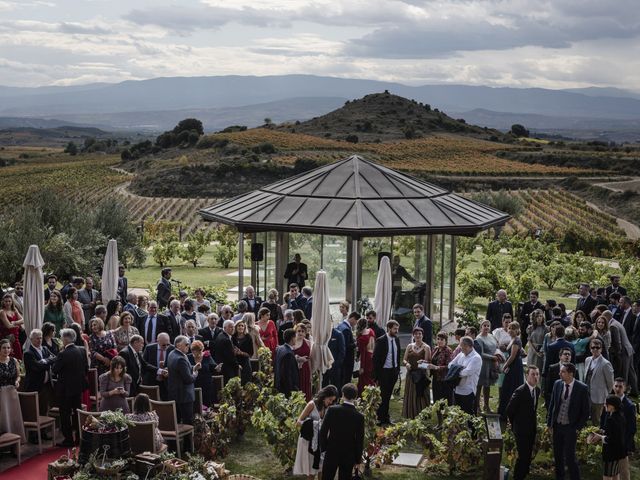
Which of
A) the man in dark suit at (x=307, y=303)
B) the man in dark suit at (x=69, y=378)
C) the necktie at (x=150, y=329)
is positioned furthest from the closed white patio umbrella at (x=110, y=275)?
the man in dark suit at (x=69, y=378)

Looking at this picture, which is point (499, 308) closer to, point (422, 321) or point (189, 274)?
point (422, 321)

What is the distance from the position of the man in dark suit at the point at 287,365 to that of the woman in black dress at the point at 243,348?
1026 mm

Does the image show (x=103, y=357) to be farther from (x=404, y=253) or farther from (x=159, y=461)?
(x=404, y=253)

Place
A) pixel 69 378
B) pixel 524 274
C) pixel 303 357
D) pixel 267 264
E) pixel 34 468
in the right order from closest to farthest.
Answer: pixel 34 468 → pixel 69 378 → pixel 303 357 → pixel 267 264 → pixel 524 274

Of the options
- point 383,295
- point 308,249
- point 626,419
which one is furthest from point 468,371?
point 308,249

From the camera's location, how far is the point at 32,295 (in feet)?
40.0

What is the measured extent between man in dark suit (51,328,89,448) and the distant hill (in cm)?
10886

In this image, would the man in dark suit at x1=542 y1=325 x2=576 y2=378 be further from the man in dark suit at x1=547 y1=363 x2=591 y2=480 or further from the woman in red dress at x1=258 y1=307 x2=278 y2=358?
the woman in red dress at x1=258 y1=307 x2=278 y2=358

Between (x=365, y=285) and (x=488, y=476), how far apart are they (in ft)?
29.3

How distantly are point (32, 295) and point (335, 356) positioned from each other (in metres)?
4.76

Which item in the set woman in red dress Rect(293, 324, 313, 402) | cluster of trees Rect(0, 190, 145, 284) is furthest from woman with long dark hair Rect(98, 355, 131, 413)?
cluster of trees Rect(0, 190, 145, 284)

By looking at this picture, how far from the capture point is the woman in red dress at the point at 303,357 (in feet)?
36.5

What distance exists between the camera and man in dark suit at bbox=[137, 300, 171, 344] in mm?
12477

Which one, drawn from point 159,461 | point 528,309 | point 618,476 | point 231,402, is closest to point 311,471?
point 159,461
